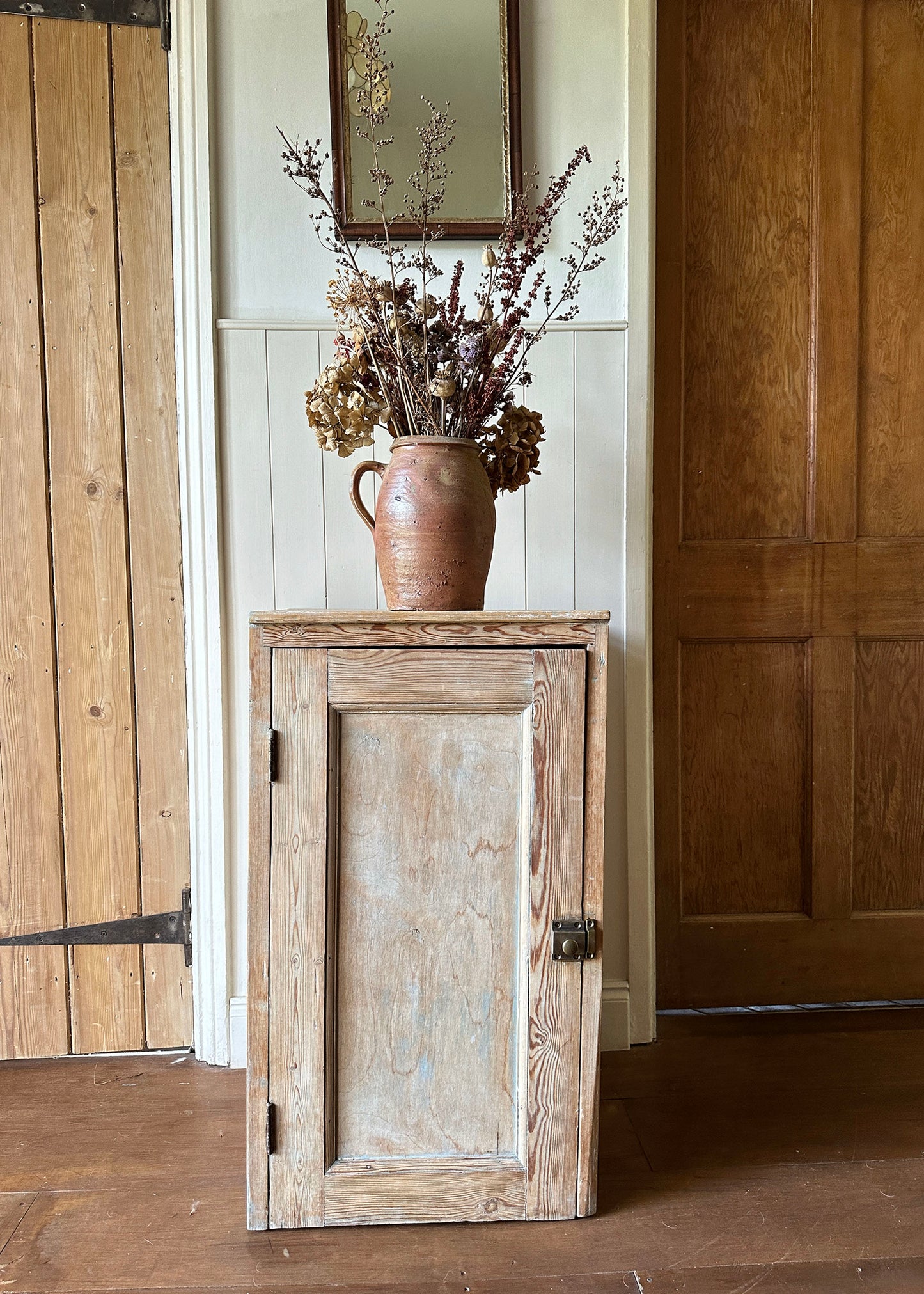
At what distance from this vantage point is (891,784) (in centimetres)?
195

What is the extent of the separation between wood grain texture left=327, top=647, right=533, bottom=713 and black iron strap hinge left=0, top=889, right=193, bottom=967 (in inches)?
32.0

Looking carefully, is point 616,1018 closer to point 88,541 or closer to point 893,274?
point 88,541

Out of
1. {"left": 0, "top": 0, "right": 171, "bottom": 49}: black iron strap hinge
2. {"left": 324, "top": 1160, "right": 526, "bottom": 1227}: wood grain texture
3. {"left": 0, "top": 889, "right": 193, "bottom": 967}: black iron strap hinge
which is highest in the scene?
{"left": 0, "top": 0, "right": 171, "bottom": 49}: black iron strap hinge

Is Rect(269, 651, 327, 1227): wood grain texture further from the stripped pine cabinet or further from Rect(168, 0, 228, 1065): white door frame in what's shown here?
Rect(168, 0, 228, 1065): white door frame

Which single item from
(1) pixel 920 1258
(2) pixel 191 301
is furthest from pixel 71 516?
(1) pixel 920 1258

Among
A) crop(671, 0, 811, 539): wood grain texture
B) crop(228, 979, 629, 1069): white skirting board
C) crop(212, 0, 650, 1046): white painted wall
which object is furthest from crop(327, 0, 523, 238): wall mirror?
crop(228, 979, 629, 1069): white skirting board

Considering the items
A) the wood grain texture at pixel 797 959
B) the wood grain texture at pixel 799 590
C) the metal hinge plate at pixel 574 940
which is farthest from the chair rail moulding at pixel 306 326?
the wood grain texture at pixel 797 959

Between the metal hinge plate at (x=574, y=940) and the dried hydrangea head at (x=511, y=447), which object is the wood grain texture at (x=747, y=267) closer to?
Result: the dried hydrangea head at (x=511, y=447)

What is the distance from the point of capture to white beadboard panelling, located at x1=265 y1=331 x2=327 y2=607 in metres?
1.67

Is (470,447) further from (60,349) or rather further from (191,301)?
(60,349)

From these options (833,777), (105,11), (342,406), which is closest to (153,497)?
(342,406)

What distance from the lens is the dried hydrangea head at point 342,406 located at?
1356mm

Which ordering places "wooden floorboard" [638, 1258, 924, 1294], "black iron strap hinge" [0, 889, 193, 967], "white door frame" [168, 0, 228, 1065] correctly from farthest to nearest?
"black iron strap hinge" [0, 889, 193, 967] → "white door frame" [168, 0, 228, 1065] → "wooden floorboard" [638, 1258, 924, 1294]

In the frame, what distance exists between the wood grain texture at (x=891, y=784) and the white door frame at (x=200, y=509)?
1371mm
